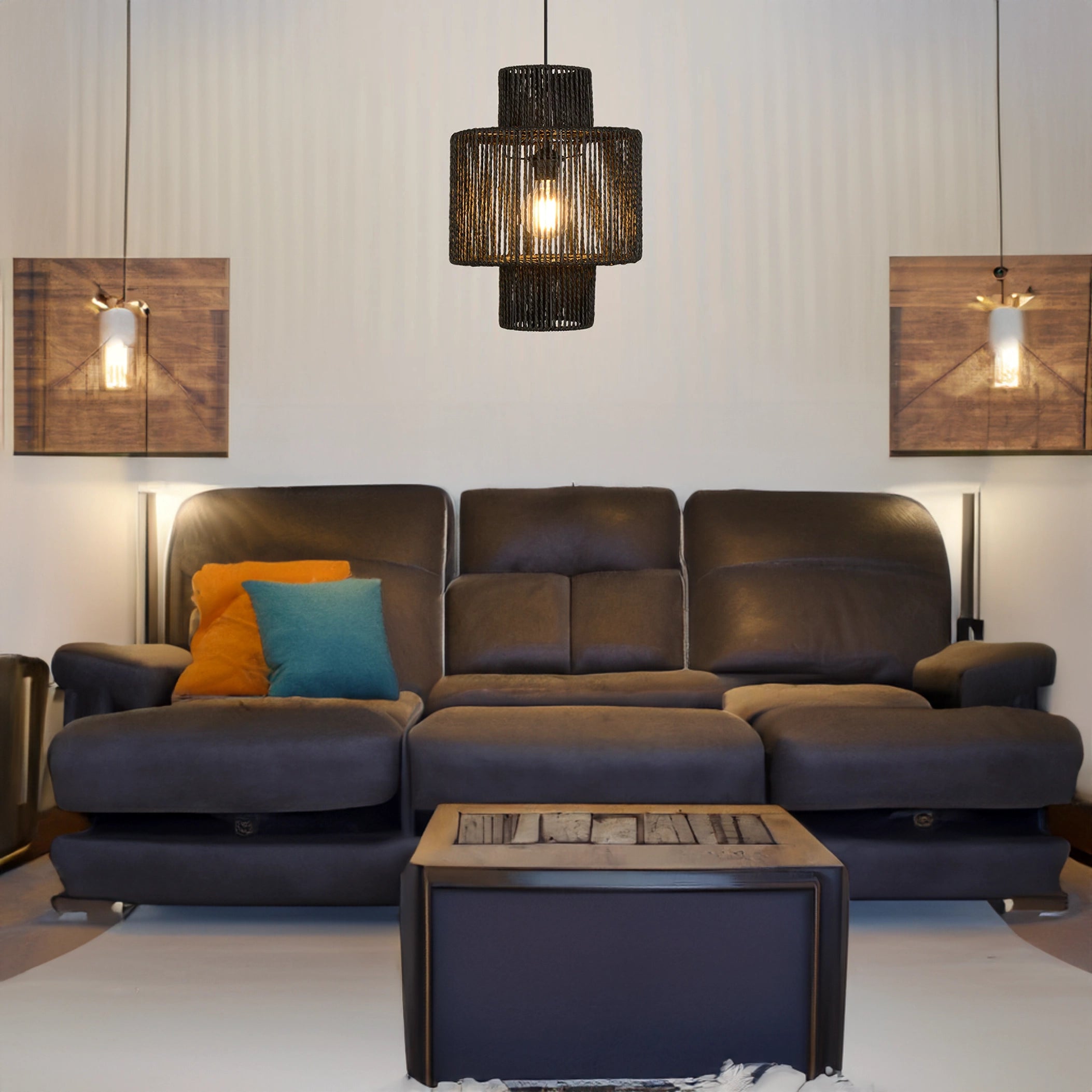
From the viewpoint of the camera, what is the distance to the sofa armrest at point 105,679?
9.44ft

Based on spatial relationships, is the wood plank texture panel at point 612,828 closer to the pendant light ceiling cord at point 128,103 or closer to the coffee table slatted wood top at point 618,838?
the coffee table slatted wood top at point 618,838

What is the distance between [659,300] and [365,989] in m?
2.55

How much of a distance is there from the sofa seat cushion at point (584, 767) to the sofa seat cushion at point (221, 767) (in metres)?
0.12

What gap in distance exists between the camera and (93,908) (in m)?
2.60

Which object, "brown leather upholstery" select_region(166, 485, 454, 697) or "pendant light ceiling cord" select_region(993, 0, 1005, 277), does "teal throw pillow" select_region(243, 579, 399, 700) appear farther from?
"pendant light ceiling cord" select_region(993, 0, 1005, 277)

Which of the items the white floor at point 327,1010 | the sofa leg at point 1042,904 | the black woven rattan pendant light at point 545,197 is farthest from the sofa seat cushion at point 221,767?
the sofa leg at point 1042,904

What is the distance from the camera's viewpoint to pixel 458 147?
2.38m

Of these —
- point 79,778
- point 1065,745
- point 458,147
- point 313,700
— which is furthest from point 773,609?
point 79,778

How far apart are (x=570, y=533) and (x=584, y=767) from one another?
1.15 m

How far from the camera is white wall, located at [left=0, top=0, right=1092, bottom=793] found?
156 inches

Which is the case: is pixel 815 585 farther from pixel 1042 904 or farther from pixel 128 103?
pixel 128 103

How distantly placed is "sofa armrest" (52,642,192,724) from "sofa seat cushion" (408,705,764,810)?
804 millimetres

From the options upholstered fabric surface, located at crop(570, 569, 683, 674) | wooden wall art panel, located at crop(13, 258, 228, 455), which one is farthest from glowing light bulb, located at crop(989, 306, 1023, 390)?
wooden wall art panel, located at crop(13, 258, 228, 455)

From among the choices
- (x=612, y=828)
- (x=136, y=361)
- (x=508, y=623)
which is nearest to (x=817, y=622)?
(x=508, y=623)
